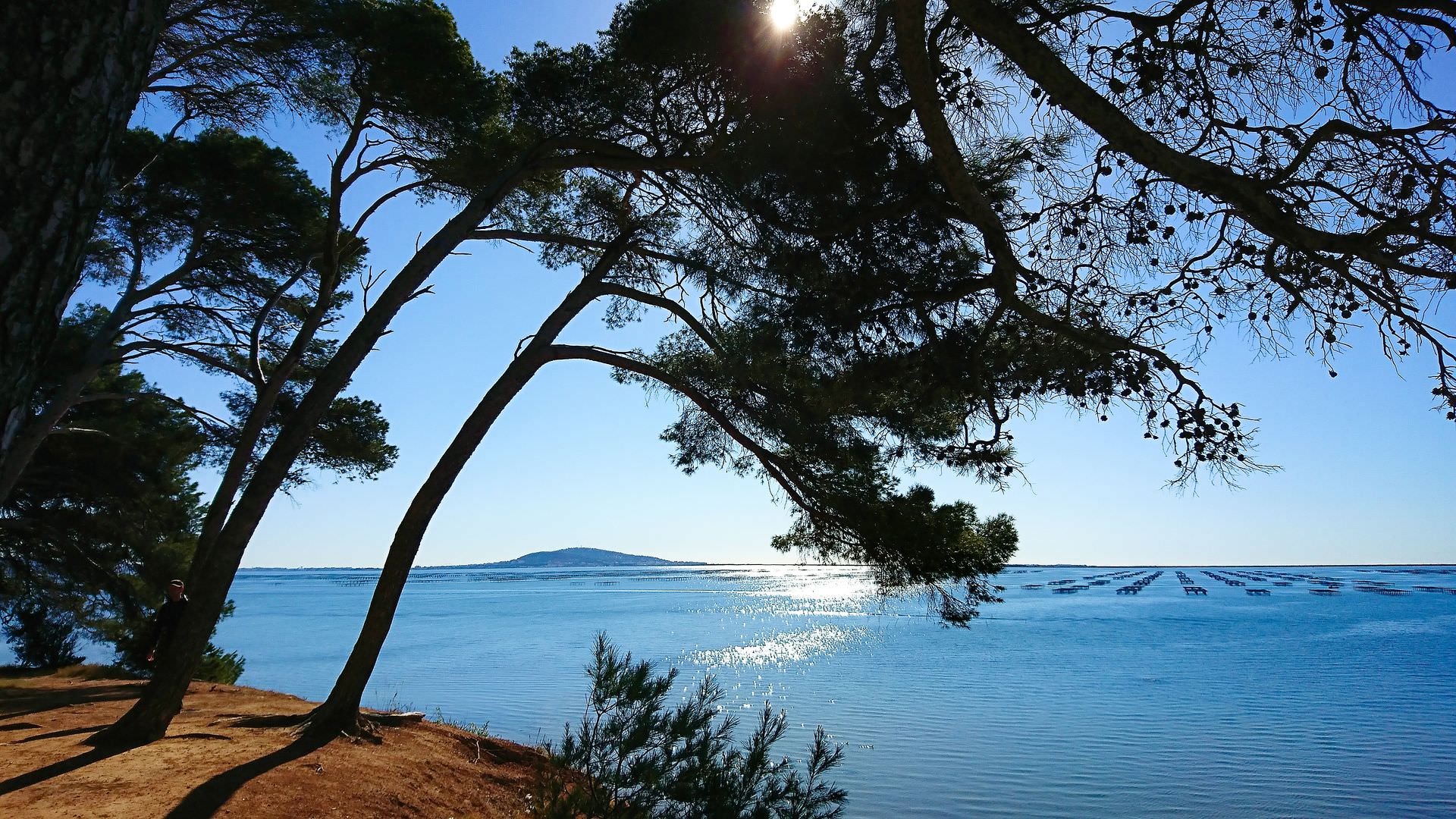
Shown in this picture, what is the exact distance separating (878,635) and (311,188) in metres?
25.5

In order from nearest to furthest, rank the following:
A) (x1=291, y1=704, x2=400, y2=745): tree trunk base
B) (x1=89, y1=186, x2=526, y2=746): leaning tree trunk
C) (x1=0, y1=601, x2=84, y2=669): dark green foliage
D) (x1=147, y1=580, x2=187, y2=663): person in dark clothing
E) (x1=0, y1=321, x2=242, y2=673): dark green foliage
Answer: (x1=89, y1=186, x2=526, y2=746): leaning tree trunk, (x1=291, y1=704, x2=400, y2=745): tree trunk base, (x1=147, y1=580, x2=187, y2=663): person in dark clothing, (x1=0, y1=321, x2=242, y2=673): dark green foliage, (x1=0, y1=601, x2=84, y2=669): dark green foliage

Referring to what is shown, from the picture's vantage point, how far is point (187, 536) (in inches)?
513

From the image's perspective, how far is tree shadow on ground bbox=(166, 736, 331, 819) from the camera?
4.53 metres

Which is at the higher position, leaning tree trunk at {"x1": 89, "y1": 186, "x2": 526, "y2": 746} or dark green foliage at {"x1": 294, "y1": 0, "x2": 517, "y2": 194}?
dark green foliage at {"x1": 294, "y1": 0, "x2": 517, "y2": 194}

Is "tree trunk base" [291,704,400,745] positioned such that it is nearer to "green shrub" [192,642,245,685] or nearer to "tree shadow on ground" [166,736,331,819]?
"tree shadow on ground" [166,736,331,819]

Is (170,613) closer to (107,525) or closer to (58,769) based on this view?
(58,769)

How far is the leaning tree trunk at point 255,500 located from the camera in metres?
5.89

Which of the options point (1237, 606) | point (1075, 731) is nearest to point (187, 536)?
point (1075, 731)

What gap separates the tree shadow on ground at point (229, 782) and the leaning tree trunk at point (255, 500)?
0.87 meters

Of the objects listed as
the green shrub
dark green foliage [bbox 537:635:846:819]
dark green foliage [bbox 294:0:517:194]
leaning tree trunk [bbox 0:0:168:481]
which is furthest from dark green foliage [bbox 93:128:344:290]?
leaning tree trunk [bbox 0:0:168:481]

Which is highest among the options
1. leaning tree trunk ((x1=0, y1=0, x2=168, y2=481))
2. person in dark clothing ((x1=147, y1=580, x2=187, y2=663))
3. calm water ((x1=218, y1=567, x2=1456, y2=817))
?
leaning tree trunk ((x1=0, y1=0, x2=168, y2=481))

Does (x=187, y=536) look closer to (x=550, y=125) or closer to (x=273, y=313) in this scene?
(x=273, y=313)

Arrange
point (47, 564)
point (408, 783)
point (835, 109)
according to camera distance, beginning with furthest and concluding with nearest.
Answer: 1. point (47, 564)
2. point (408, 783)
3. point (835, 109)

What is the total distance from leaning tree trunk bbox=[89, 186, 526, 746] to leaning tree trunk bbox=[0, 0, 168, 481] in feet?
15.8
